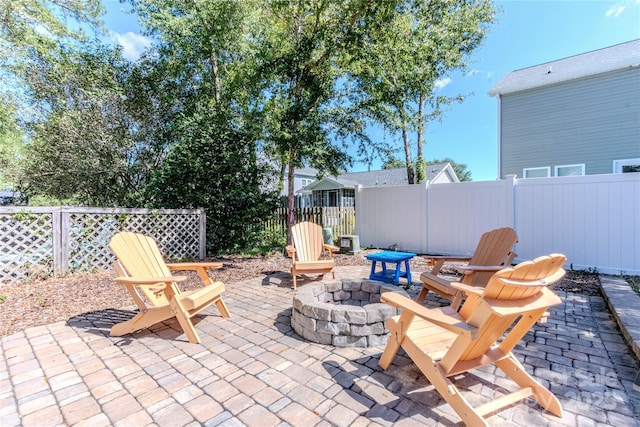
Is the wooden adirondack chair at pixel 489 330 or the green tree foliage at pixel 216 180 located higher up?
the green tree foliage at pixel 216 180

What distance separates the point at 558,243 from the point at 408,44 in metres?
4.86

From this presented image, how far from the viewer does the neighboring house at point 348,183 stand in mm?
18053

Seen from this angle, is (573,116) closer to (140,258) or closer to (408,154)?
(408,154)

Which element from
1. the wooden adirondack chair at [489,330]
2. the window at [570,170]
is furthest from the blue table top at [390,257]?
the window at [570,170]

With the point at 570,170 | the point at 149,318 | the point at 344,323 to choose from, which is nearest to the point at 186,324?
the point at 149,318

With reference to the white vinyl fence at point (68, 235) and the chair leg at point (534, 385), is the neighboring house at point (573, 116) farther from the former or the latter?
the white vinyl fence at point (68, 235)

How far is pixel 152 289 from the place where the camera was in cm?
296

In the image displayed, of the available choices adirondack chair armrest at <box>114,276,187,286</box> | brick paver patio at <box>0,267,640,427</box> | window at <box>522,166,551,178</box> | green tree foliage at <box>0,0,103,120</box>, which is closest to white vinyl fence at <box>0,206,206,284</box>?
brick paver patio at <box>0,267,640,427</box>

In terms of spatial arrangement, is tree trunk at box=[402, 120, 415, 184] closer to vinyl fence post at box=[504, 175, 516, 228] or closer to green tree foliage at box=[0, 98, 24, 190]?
vinyl fence post at box=[504, 175, 516, 228]

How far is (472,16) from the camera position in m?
7.54

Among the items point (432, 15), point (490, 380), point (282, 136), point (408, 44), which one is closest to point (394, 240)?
point (282, 136)

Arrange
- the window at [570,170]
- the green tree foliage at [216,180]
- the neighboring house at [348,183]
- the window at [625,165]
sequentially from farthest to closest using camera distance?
the neighboring house at [348,183] → the window at [570,170] → the window at [625,165] → the green tree foliage at [216,180]

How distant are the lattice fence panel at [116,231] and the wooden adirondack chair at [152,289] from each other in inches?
109

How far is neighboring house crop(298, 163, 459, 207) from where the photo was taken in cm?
1805
